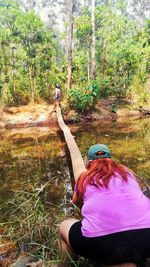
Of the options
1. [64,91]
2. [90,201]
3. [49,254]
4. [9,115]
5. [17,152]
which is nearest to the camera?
[90,201]

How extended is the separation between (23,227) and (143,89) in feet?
45.4

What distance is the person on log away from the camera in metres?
1.84

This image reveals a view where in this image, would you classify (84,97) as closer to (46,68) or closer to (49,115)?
(49,115)

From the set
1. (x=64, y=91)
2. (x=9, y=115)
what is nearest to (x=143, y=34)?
(x=64, y=91)

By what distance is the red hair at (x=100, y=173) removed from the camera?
200 cm

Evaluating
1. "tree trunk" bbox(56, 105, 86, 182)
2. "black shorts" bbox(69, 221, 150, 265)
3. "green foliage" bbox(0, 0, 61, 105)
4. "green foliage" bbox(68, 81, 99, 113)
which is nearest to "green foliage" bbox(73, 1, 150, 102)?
Result: "green foliage" bbox(68, 81, 99, 113)

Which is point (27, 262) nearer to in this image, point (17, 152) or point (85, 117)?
point (17, 152)

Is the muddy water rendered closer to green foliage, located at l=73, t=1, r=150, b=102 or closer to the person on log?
the person on log

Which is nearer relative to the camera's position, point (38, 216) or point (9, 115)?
point (38, 216)

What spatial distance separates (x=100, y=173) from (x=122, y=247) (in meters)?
0.45

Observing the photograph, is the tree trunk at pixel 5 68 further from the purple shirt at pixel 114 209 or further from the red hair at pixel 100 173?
the purple shirt at pixel 114 209

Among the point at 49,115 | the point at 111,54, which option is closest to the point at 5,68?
the point at 49,115

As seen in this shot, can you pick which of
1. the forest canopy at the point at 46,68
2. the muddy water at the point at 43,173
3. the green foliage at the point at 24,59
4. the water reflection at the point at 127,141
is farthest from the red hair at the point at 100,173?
the green foliage at the point at 24,59

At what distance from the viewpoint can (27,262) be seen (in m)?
2.66
